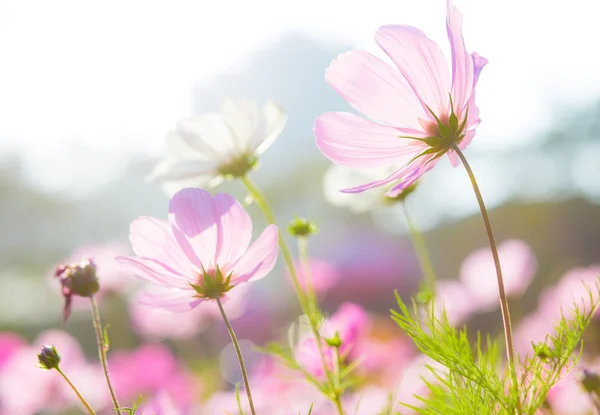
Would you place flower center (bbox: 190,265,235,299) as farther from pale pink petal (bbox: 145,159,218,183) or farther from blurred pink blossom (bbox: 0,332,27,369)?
blurred pink blossom (bbox: 0,332,27,369)

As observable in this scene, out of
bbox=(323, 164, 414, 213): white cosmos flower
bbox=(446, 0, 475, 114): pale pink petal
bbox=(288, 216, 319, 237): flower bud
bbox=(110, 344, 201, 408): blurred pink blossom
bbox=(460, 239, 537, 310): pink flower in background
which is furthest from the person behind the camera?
bbox=(110, 344, 201, 408): blurred pink blossom

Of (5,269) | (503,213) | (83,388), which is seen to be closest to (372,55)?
(83,388)

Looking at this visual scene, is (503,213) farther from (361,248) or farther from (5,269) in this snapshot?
(5,269)

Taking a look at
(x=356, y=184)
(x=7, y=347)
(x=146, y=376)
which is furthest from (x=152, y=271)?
(x=7, y=347)

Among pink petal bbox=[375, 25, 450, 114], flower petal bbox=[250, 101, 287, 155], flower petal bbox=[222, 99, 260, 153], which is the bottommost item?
pink petal bbox=[375, 25, 450, 114]

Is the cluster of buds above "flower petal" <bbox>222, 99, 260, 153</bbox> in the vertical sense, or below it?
below

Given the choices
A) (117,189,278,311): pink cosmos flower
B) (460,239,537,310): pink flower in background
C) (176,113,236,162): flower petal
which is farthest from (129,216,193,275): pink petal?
(460,239,537,310): pink flower in background

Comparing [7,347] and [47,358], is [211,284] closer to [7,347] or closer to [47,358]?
[47,358]
